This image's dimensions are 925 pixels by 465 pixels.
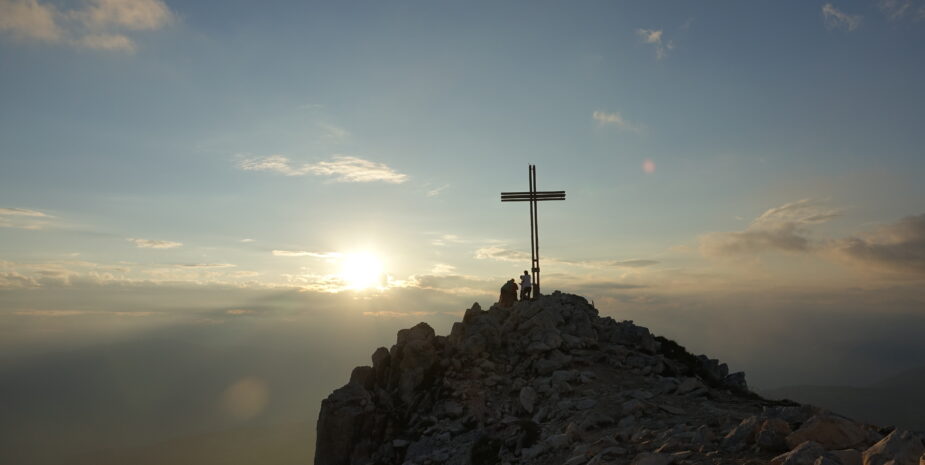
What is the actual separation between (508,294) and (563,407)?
44.5 feet

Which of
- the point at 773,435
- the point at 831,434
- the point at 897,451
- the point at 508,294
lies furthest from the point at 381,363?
the point at 897,451

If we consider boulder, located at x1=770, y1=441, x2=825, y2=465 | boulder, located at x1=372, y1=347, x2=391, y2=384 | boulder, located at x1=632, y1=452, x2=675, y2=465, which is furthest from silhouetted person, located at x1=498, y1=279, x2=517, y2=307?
boulder, located at x1=770, y1=441, x2=825, y2=465

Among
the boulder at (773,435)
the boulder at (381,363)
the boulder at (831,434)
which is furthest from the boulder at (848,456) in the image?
the boulder at (381,363)

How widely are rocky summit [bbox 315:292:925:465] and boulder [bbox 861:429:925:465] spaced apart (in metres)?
0.02

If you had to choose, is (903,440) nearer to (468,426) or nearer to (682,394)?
(682,394)

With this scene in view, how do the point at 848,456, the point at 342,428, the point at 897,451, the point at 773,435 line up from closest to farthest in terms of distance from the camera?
the point at 897,451 < the point at 848,456 < the point at 773,435 < the point at 342,428

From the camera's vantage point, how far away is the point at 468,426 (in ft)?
81.3

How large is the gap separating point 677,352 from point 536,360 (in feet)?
27.6

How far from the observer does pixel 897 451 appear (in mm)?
10609

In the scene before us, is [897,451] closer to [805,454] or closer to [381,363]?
[805,454]

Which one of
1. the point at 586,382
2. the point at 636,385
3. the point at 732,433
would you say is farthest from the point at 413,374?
the point at 732,433

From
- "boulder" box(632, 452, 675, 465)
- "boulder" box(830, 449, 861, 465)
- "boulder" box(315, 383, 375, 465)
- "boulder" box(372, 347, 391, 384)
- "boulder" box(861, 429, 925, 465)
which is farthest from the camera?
"boulder" box(372, 347, 391, 384)

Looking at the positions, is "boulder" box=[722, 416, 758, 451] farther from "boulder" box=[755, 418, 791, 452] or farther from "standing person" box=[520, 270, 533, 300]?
"standing person" box=[520, 270, 533, 300]

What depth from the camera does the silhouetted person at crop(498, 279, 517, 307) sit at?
1394 inches
